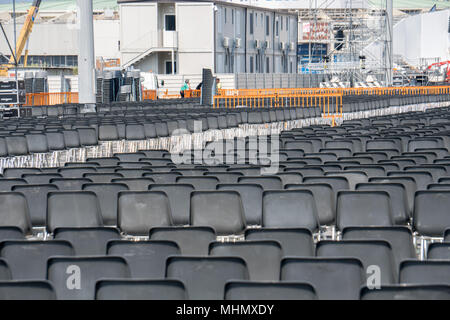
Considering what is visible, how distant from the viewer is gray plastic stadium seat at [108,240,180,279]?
5.72 meters

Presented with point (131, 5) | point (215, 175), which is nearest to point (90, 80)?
point (215, 175)

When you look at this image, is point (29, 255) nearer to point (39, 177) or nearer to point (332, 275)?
point (332, 275)

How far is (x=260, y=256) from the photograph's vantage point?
224 inches

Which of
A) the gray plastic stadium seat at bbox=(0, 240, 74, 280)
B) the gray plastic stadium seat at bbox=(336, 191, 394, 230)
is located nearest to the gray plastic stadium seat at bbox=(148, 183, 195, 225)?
the gray plastic stadium seat at bbox=(336, 191, 394, 230)

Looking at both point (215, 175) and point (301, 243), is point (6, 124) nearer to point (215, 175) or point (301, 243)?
point (215, 175)

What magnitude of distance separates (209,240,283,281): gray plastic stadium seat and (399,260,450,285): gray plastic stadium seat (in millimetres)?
1007

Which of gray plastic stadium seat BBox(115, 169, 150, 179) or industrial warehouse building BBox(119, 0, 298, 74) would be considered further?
industrial warehouse building BBox(119, 0, 298, 74)

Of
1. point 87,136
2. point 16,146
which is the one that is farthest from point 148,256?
point 87,136

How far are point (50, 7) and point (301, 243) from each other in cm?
10399

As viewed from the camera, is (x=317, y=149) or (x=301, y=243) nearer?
(x=301, y=243)

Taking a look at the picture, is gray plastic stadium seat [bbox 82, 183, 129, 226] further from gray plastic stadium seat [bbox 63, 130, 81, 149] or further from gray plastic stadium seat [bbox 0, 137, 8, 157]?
gray plastic stadium seat [bbox 63, 130, 81, 149]

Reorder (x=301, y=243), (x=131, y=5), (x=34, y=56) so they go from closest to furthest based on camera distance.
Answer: (x=301, y=243)
(x=131, y=5)
(x=34, y=56)
